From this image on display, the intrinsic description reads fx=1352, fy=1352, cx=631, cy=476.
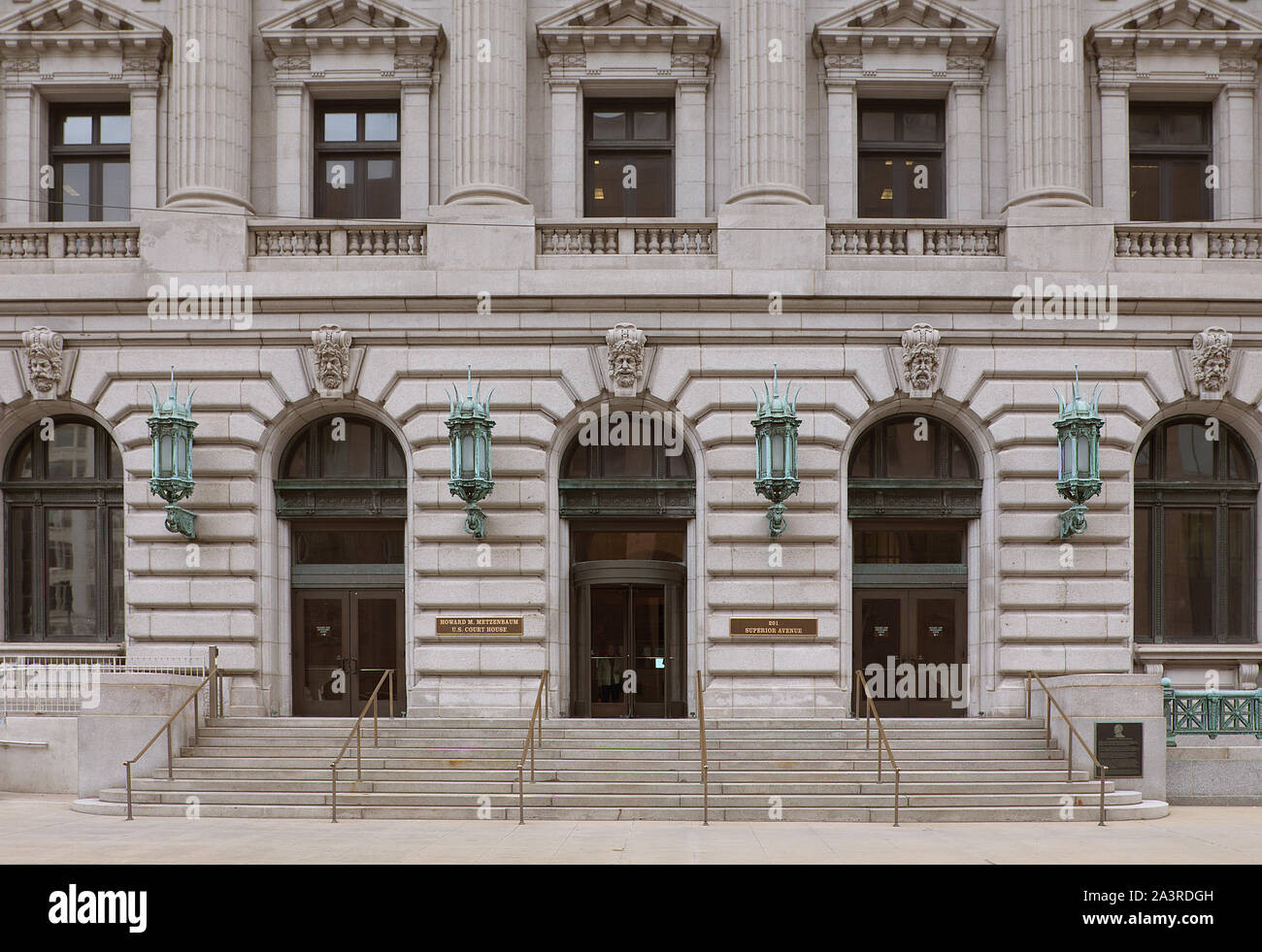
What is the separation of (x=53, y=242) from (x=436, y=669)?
1060 centimetres

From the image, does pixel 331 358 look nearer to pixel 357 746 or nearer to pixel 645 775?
pixel 357 746

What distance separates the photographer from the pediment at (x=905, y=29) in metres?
25.3

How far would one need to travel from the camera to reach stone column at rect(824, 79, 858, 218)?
25.5 meters

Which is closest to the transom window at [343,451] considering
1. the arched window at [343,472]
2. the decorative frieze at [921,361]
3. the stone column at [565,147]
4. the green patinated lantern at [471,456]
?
the arched window at [343,472]

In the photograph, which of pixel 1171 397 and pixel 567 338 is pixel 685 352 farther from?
pixel 1171 397

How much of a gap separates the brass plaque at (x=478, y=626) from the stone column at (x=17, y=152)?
11088 mm

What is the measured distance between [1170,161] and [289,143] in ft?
55.4

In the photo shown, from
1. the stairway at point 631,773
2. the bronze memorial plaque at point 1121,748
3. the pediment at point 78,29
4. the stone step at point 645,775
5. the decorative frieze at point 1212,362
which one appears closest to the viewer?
the stairway at point 631,773

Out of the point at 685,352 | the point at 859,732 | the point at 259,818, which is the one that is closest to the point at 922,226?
the point at 685,352

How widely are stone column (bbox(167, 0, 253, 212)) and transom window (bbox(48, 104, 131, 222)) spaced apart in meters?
1.88

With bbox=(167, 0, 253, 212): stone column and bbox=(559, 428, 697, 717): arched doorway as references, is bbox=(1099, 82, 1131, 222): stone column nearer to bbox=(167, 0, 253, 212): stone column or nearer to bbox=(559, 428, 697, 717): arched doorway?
bbox=(559, 428, 697, 717): arched doorway

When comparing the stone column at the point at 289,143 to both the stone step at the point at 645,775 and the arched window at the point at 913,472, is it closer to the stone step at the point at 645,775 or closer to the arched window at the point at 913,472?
the stone step at the point at 645,775

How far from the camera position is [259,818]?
18609 millimetres

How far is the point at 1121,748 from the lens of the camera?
2039 cm
